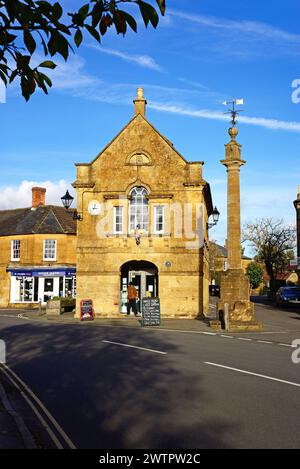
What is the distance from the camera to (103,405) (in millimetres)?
7891

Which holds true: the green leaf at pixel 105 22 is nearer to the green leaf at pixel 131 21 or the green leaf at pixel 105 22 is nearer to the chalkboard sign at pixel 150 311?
the green leaf at pixel 131 21

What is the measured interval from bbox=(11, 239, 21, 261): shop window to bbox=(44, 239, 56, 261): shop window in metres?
2.40

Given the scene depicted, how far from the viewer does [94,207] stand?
98.2ft

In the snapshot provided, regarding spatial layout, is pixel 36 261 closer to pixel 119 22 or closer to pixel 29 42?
pixel 29 42

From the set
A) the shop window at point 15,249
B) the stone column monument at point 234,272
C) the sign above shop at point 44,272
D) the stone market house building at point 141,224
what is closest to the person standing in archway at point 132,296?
the stone market house building at point 141,224

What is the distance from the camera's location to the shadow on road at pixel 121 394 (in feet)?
20.5

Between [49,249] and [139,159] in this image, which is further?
[49,249]

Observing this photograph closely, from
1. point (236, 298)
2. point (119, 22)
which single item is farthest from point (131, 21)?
point (236, 298)

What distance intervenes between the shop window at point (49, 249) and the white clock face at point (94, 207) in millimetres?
14846

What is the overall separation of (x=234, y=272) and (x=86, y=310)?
9156 millimetres

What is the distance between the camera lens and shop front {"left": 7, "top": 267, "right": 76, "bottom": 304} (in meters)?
43.0
